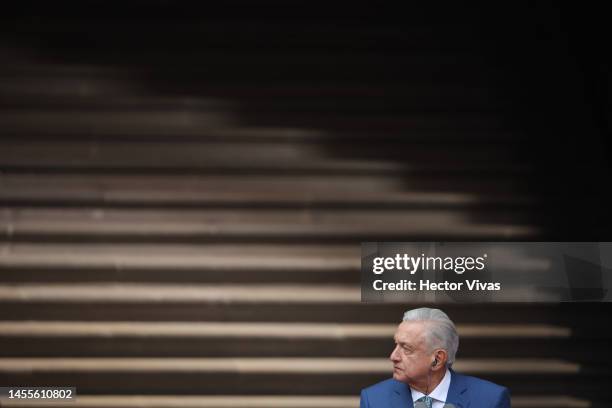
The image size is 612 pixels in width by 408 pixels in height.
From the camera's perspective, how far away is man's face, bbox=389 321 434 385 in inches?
118

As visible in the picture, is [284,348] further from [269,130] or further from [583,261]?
[583,261]

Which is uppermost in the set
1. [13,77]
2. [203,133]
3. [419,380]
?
[13,77]

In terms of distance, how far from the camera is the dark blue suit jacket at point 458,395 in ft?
9.75

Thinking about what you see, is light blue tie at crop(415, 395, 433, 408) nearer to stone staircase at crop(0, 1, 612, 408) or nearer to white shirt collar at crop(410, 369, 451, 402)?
white shirt collar at crop(410, 369, 451, 402)

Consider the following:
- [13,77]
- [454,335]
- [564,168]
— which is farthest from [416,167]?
[13,77]

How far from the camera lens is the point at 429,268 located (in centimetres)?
384

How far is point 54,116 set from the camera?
395 cm

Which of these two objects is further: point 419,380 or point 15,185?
point 15,185

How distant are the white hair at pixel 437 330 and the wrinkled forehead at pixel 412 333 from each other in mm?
16

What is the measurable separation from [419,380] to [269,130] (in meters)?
1.60

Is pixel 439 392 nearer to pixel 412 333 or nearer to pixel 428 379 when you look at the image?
pixel 428 379

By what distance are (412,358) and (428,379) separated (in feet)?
0.38

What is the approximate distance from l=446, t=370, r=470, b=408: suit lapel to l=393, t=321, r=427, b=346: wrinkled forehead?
22 centimetres

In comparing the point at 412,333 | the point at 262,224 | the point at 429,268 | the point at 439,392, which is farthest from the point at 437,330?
the point at 262,224
